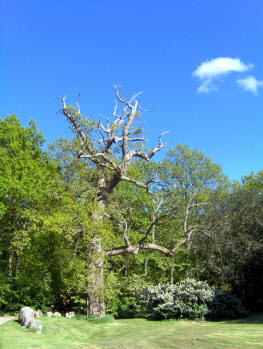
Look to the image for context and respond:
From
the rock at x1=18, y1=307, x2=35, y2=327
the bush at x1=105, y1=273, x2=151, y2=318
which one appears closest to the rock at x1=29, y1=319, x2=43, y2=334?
the rock at x1=18, y1=307, x2=35, y2=327

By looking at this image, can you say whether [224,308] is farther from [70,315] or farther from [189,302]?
[70,315]

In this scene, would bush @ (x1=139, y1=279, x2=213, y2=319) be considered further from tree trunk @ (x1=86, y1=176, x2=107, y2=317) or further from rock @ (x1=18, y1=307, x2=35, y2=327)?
rock @ (x1=18, y1=307, x2=35, y2=327)


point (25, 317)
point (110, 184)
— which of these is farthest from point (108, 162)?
point (25, 317)

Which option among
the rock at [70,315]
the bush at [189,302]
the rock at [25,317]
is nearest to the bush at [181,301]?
the bush at [189,302]

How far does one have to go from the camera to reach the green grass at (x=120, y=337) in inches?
395

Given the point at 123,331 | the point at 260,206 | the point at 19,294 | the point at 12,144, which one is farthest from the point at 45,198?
the point at 260,206

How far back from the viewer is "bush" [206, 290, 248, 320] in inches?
696

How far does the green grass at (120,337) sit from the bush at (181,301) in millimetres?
2621

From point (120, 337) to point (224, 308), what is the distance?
317 inches

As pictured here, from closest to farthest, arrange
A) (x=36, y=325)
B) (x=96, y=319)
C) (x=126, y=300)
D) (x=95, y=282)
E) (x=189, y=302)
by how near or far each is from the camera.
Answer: (x=36, y=325)
(x=96, y=319)
(x=95, y=282)
(x=189, y=302)
(x=126, y=300)

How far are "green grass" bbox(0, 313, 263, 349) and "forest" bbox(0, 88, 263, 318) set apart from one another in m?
2.78

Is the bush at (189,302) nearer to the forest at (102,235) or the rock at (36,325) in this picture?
the forest at (102,235)

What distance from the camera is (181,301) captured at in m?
16.9

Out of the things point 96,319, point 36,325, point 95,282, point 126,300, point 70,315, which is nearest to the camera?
point 36,325
